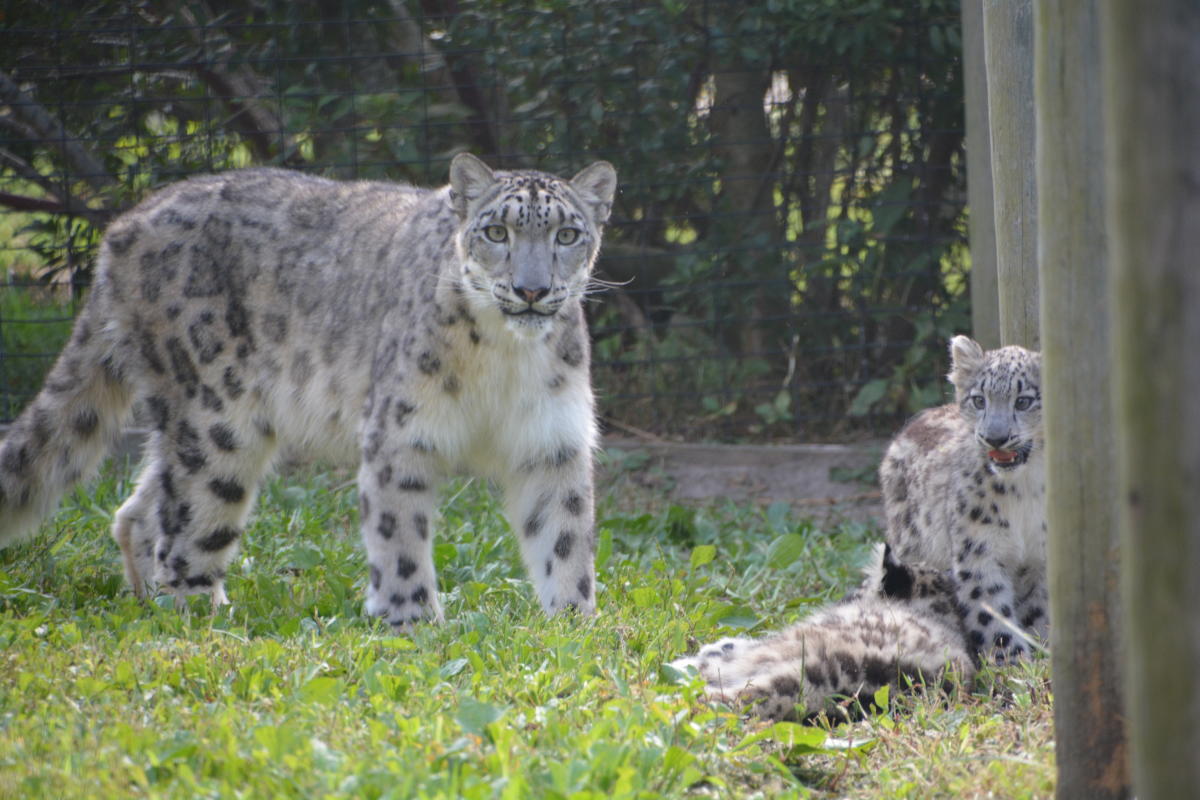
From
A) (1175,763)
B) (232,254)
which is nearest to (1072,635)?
(1175,763)

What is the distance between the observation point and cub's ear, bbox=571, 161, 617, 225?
545 cm

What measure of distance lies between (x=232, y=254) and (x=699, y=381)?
373 cm

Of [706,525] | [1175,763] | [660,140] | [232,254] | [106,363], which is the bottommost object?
[706,525]

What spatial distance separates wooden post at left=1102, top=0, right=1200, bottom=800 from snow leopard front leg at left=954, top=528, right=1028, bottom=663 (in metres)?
2.93

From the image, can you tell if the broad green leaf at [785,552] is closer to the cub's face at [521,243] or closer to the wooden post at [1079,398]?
the cub's face at [521,243]

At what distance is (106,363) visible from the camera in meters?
5.89

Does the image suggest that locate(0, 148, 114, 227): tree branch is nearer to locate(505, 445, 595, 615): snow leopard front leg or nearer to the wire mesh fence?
the wire mesh fence

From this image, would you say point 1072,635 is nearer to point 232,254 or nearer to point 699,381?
point 232,254

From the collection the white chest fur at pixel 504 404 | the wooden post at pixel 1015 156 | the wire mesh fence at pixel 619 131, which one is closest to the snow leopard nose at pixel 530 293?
the white chest fur at pixel 504 404

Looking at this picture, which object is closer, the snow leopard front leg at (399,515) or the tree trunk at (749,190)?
the snow leopard front leg at (399,515)

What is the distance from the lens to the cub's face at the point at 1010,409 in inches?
193

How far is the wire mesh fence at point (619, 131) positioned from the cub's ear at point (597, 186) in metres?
2.75

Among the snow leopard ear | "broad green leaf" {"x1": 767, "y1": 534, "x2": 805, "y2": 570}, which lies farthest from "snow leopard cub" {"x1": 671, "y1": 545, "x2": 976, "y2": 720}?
"broad green leaf" {"x1": 767, "y1": 534, "x2": 805, "y2": 570}

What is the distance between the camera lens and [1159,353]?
198 centimetres
